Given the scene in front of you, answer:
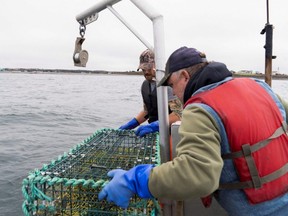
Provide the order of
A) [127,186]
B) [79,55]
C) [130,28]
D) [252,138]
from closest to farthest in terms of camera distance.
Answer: [252,138] < [127,186] < [130,28] < [79,55]

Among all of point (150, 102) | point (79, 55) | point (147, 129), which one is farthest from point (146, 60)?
point (79, 55)

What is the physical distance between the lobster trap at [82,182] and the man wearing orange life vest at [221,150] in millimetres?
475

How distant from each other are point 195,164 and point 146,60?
2.77m

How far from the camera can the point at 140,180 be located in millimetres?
1785

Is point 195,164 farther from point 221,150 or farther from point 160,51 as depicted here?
point 160,51

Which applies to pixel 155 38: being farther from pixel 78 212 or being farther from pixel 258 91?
pixel 78 212

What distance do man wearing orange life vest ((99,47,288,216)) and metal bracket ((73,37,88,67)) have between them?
125 centimetres

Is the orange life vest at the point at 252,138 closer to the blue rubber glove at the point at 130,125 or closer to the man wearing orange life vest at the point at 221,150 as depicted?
the man wearing orange life vest at the point at 221,150

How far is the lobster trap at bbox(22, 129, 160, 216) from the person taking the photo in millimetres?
2246

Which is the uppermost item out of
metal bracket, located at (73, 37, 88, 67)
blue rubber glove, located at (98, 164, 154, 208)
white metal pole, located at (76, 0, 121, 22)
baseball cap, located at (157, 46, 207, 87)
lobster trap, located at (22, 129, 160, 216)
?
white metal pole, located at (76, 0, 121, 22)

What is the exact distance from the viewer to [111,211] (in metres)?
2.41

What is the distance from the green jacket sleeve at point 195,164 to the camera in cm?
153

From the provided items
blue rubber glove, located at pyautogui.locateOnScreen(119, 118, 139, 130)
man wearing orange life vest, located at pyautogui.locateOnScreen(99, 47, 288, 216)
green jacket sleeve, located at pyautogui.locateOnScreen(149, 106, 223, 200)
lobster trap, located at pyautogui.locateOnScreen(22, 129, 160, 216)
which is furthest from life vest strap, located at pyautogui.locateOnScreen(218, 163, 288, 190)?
blue rubber glove, located at pyautogui.locateOnScreen(119, 118, 139, 130)

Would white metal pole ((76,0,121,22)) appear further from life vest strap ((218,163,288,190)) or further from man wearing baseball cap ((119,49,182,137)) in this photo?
life vest strap ((218,163,288,190))
